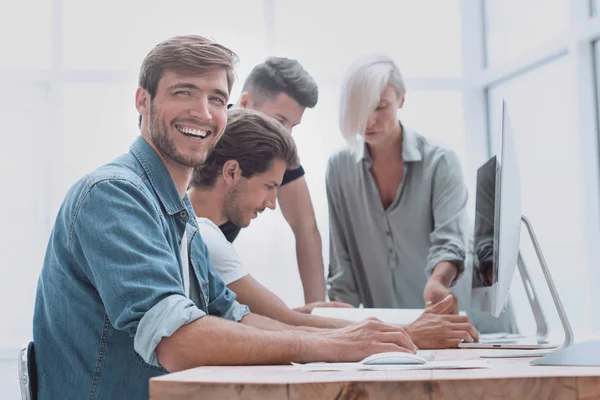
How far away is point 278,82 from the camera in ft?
9.80

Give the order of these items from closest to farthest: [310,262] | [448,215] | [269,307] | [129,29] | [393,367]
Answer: [393,367] < [269,307] < [448,215] < [310,262] < [129,29]

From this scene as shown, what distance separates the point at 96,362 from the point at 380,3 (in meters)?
4.23

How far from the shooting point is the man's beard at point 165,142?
1561mm

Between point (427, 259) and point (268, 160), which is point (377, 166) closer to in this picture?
point (427, 259)

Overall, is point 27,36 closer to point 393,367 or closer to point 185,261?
point 185,261

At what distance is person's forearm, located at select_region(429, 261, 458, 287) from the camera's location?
2436mm

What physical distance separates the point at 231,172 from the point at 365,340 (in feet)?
3.16

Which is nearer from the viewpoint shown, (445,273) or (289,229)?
(445,273)

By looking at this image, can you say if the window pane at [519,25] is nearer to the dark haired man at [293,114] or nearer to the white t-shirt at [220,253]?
the dark haired man at [293,114]

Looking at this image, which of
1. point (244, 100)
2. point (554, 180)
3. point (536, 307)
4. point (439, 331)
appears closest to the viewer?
point (439, 331)

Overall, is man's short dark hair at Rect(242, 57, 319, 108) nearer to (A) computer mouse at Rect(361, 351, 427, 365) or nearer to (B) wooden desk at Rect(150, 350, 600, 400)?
(A) computer mouse at Rect(361, 351, 427, 365)

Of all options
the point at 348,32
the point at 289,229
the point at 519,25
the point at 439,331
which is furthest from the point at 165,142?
the point at 348,32

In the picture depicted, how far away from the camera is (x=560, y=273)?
415 centimetres

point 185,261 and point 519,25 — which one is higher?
point 519,25
